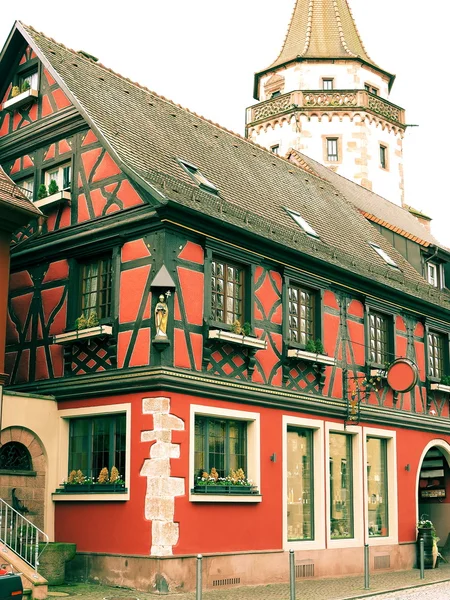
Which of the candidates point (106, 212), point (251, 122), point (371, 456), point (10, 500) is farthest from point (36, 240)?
point (251, 122)

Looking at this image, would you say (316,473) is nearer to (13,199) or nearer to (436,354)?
(436,354)

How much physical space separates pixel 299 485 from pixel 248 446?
2053 mm

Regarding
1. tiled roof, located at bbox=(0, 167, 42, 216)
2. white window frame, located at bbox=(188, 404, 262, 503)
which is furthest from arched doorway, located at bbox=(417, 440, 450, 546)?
tiled roof, located at bbox=(0, 167, 42, 216)

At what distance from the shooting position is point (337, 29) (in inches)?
1722

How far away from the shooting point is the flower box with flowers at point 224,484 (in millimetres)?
16719

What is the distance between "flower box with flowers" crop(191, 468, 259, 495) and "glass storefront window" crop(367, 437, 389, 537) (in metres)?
4.92

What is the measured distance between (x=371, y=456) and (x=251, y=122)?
78.3ft

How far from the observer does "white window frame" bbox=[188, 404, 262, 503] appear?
16.5m

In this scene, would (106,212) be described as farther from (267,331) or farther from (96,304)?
(267,331)

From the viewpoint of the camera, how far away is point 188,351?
17000mm

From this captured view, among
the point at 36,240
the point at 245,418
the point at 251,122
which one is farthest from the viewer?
the point at 251,122

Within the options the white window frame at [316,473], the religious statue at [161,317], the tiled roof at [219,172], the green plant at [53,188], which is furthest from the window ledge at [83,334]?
the white window frame at [316,473]

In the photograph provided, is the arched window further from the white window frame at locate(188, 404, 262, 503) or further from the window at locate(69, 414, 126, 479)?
the white window frame at locate(188, 404, 262, 503)

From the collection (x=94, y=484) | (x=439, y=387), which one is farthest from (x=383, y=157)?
(x=94, y=484)
